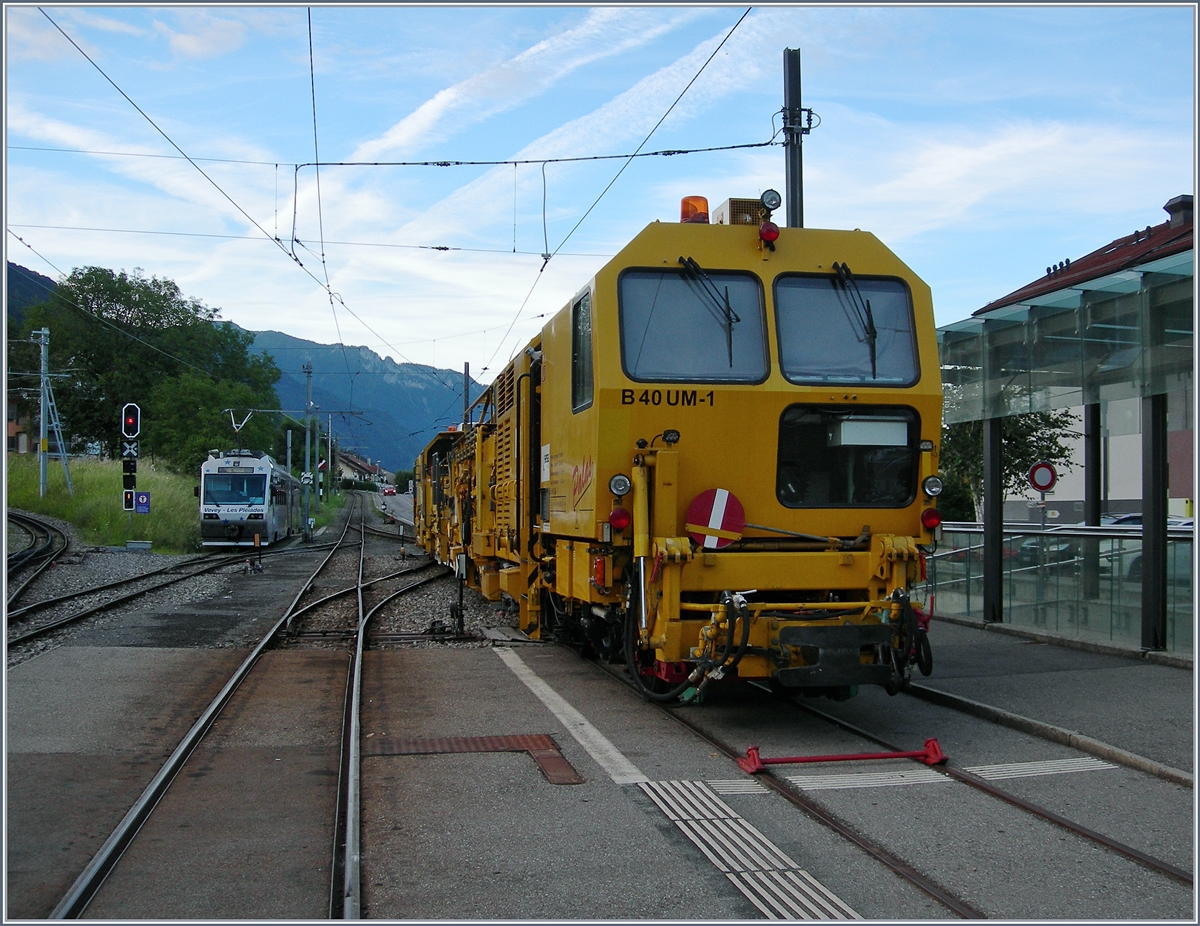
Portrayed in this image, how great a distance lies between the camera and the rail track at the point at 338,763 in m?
4.18

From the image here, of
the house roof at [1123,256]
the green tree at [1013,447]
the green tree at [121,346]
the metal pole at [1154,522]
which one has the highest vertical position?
the green tree at [121,346]

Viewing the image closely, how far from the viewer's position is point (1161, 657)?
31.5 feet

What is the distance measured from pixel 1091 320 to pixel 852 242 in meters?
3.91

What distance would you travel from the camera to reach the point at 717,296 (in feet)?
24.1

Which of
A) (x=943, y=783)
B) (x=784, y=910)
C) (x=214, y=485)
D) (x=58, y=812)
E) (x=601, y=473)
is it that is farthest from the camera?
(x=214, y=485)

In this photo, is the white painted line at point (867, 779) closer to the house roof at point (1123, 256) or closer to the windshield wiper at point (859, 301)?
the windshield wiper at point (859, 301)

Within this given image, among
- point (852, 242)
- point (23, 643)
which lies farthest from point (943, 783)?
point (23, 643)

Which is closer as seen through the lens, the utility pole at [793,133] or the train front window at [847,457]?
the train front window at [847,457]

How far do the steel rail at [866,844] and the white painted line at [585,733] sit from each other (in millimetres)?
718

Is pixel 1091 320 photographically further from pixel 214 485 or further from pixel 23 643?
pixel 214 485

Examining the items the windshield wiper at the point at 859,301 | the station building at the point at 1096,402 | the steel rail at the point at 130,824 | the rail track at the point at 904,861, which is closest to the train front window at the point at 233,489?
the station building at the point at 1096,402

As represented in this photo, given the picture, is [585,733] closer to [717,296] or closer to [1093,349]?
[717,296]

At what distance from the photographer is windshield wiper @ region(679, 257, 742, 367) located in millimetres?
7293

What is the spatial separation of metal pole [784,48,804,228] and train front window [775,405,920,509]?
5228 mm
